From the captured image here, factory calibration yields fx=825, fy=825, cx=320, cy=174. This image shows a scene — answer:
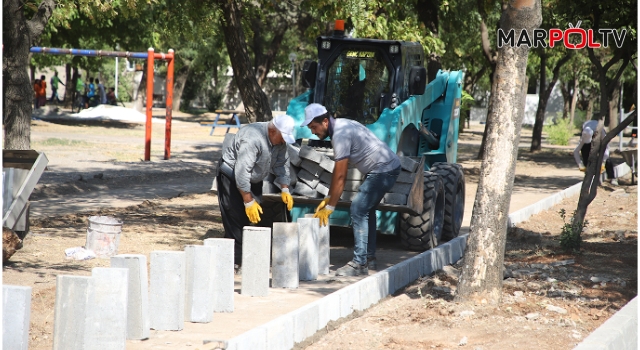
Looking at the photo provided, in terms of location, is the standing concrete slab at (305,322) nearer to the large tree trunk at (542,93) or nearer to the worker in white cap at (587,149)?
the worker in white cap at (587,149)

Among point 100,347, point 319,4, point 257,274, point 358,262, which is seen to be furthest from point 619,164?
point 100,347

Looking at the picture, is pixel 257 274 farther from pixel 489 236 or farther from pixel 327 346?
pixel 489 236

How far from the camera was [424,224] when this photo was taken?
9.20 metres

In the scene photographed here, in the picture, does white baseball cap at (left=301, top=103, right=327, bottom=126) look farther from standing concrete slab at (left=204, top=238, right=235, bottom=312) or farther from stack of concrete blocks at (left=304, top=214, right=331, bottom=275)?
standing concrete slab at (left=204, top=238, right=235, bottom=312)

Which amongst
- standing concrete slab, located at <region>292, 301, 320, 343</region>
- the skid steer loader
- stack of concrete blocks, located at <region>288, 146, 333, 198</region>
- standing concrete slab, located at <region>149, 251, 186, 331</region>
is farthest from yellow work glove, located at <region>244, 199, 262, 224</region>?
standing concrete slab, located at <region>149, 251, 186, 331</region>

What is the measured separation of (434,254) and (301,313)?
340 cm

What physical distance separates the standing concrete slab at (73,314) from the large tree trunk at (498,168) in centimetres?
330

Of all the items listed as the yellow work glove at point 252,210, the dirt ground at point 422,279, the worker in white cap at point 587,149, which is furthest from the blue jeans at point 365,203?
the worker in white cap at point 587,149

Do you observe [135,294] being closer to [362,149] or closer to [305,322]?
[305,322]

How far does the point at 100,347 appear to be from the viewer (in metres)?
4.66

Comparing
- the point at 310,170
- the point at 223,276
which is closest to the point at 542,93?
the point at 310,170

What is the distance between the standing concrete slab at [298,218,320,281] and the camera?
773 centimetres

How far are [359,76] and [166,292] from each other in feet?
17.6

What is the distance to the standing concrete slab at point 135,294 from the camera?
209 inches
